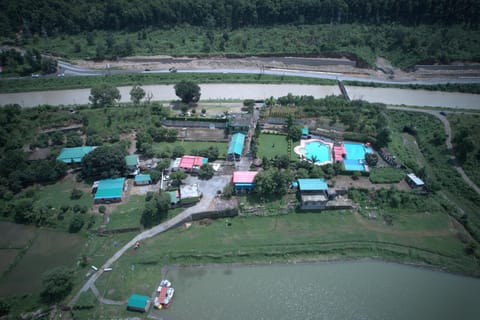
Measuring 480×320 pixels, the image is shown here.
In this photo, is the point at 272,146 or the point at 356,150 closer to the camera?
the point at 356,150

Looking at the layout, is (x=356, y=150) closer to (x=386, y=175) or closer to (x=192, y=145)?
(x=386, y=175)

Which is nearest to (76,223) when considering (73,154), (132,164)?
(132,164)

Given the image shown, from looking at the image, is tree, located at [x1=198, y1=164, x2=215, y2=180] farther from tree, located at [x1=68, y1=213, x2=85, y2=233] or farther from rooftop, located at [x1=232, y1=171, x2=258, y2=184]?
tree, located at [x1=68, y1=213, x2=85, y2=233]

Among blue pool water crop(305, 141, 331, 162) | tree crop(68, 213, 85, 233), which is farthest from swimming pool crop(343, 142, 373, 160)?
tree crop(68, 213, 85, 233)

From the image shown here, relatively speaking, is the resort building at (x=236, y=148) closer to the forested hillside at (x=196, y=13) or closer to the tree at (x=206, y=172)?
the tree at (x=206, y=172)

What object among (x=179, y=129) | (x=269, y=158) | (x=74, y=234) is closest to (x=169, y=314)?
(x=74, y=234)
